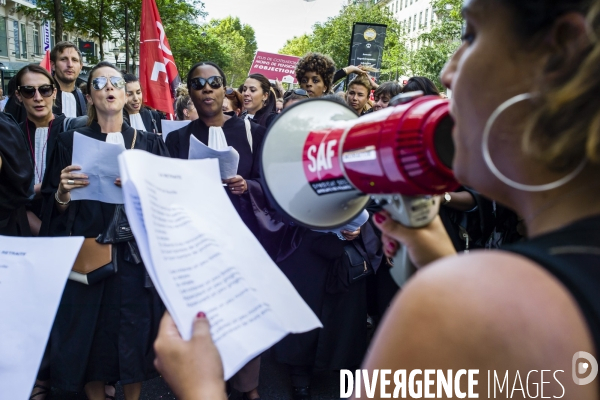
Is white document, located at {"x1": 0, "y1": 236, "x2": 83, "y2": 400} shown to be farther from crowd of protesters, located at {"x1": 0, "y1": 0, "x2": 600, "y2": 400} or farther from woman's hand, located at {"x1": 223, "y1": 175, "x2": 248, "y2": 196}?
woman's hand, located at {"x1": 223, "y1": 175, "x2": 248, "y2": 196}

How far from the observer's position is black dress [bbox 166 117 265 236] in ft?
10.9

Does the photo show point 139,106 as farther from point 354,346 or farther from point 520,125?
point 520,125

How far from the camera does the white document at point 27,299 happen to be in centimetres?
165

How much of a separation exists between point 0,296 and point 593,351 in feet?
5.95

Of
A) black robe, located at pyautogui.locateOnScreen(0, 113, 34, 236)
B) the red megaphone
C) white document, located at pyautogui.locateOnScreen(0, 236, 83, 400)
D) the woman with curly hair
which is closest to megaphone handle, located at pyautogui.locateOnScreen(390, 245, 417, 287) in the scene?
the red megaphone

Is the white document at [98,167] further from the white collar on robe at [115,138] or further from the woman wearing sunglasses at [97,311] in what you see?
the white collar on robe at [115,138]

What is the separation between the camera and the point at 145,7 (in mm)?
6539

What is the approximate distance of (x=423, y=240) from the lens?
122 cm

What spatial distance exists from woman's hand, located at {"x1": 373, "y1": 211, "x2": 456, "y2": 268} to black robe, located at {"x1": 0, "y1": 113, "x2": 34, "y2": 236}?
2386 millimetres

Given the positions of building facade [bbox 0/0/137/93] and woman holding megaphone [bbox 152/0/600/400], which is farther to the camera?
building facade [bbox 0/0/137/93]

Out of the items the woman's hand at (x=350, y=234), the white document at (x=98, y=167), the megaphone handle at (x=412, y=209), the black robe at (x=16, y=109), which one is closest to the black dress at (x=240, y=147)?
the woman's hand at (x=350, y=234)

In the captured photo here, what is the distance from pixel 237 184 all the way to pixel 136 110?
10.9ft

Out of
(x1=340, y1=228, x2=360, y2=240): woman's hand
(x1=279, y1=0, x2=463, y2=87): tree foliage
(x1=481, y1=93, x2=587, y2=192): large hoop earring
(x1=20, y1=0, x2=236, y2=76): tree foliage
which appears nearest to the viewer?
(x1=481, y1=93, x2=587, y2=192): large hoop earring

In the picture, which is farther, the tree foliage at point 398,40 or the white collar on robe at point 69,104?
the tree foliage at point 398,40
